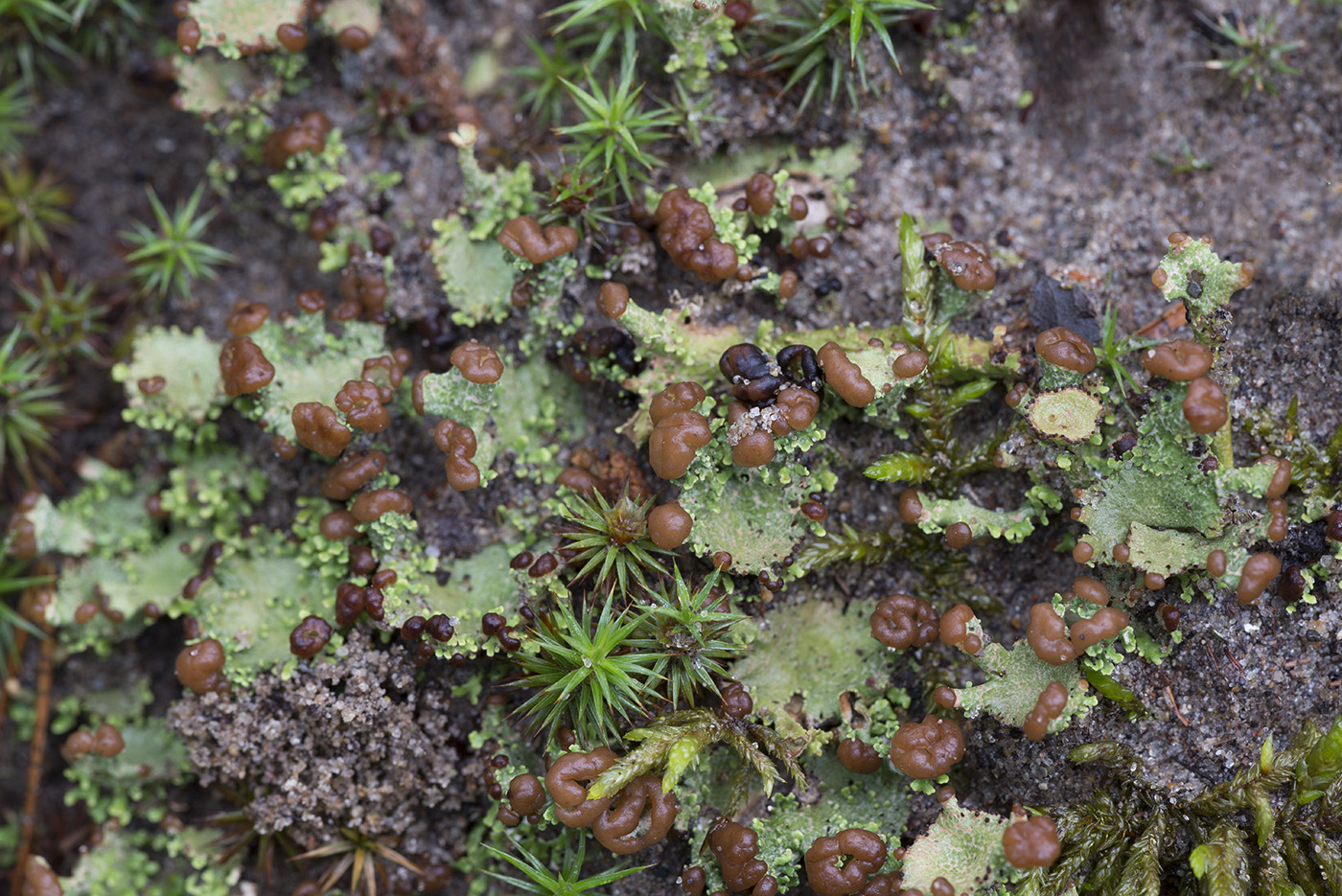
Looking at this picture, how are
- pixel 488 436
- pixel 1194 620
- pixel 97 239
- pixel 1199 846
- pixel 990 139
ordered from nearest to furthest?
pixel 1199 846, pixel 1194 620, pixel 488 436, pixel 990 139, pixel 97 239

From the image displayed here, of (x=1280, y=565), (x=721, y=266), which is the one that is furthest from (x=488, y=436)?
(x=1280, y=565)

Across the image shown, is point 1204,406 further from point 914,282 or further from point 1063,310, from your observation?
point 914,282

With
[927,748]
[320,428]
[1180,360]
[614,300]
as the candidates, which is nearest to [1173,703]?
[927,748]

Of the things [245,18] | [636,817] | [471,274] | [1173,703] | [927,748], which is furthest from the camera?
[245,18]

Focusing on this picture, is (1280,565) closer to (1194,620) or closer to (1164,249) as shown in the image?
(1194,620)

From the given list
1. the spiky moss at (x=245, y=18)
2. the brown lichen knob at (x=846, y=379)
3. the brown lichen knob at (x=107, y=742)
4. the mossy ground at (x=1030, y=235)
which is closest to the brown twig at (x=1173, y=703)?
the mossy ground at (x=1030, y=235)

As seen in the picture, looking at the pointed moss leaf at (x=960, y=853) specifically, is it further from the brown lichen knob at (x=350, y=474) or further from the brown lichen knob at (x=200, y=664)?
the brown lichen knob at (x=200, y=664)
